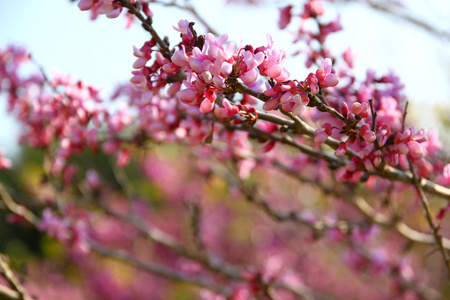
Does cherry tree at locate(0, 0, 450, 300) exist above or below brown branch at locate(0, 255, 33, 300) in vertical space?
above

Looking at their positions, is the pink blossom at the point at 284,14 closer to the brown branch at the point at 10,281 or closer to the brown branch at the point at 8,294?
the brown branch at the point at 10,281

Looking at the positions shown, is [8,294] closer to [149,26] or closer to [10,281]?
[10,281]

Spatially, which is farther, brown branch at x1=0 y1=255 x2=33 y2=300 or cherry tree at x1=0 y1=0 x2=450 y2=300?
brown branch at x1=0 y1=255 x2=33 y2=300

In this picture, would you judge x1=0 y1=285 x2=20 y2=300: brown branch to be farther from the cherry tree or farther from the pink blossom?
the pink blossom

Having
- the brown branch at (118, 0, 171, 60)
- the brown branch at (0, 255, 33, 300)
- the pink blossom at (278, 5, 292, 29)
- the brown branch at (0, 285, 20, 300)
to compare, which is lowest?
the brown branch at (0, 285, 20, 300)

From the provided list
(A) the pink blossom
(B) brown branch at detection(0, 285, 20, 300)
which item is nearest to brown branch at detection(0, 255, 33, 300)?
(B) brown branch at detection(0, 285, 20, 300)

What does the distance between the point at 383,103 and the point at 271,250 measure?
594 cm

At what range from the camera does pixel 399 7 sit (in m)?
3.84

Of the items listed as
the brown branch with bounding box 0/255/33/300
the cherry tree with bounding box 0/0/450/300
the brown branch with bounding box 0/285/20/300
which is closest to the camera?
the cherry tree with bounding box 0/0/450/300

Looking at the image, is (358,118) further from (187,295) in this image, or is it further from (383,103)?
(187,295)

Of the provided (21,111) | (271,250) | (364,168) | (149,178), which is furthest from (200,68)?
(149,178)

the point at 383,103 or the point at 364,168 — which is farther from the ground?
the point at 383,103

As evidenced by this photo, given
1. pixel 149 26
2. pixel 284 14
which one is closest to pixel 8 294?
pixel 149 26

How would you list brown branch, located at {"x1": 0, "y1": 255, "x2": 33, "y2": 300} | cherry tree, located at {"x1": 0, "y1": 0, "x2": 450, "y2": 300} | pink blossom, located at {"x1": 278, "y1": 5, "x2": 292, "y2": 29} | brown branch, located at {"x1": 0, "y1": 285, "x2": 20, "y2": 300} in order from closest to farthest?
cherry tree, located at {"x1": 0, "y1": 0, "x2": 450, "y2": 300}, brown branch, located at {"x1": 0, "y1": 255, "x2": 33, "y2": 300}, brown branch, located at {"x1": 0, "y1": 285, "x2": 20, "y2": 300}, pink blossom, located at {"x1": 278, "y1": 5, "x2": 292, "y2": 29}
